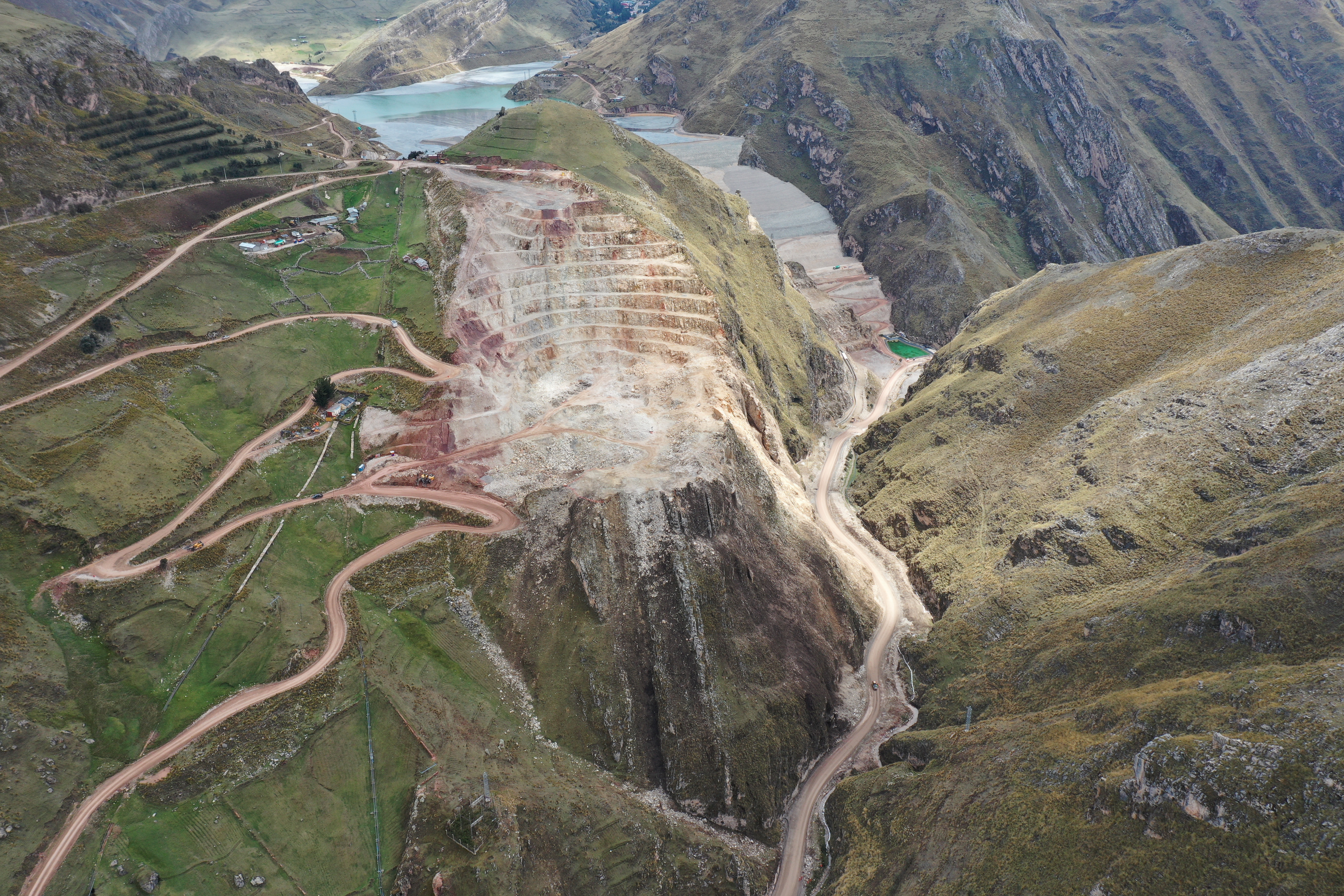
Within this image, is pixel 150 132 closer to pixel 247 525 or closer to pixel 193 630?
pixel 247 525

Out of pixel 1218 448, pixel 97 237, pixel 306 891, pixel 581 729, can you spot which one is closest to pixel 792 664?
pixel 581 729

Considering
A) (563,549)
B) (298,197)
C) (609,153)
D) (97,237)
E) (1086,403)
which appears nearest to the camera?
(563,549)

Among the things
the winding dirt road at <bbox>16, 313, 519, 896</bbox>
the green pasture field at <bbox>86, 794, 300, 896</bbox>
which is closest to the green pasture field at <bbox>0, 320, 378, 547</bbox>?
the winding dirt road at <bbox>16, 313, 519, 896</bbox>

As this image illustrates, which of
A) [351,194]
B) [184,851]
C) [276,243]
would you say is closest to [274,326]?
[276,243]

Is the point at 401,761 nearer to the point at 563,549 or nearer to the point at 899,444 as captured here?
the point at 563,549

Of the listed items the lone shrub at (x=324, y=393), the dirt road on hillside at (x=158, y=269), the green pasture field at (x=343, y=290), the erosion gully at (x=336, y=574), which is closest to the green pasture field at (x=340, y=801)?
the erosion gully at (x=336, y=574)

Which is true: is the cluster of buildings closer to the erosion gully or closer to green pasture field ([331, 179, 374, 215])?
the erosion gully

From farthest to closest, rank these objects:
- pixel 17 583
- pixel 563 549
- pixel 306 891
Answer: pixel 563 549 < pixel 17 583 < pixel 306 891
